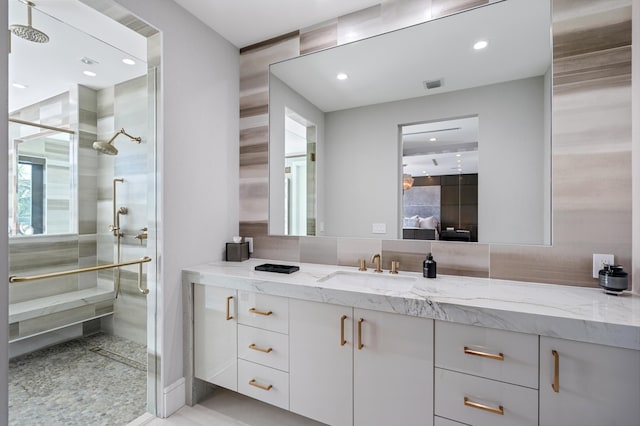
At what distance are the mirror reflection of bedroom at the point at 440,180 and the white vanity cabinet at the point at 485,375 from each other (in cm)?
67

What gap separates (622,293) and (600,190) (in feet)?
1.63

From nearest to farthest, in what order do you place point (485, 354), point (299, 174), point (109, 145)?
point (485, 354)
point (109, 145)
point (299, 174)

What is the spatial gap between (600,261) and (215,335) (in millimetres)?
2155

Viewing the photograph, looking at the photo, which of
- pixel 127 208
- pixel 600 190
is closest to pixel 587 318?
pixel 600 190

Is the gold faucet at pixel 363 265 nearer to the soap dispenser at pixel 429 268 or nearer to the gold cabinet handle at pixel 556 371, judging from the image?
the soap dispenser at pixel 429 268

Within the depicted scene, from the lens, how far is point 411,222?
1.82 m

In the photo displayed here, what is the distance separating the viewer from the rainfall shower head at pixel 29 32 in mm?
1432

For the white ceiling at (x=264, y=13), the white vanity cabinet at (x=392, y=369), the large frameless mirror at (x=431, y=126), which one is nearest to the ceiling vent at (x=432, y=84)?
the large frameless mirror at (x=431, y=126)

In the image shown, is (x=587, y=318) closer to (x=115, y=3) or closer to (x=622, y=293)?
(x=622, y=293)

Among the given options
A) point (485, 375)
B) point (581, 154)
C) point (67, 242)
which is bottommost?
point (485, 375)

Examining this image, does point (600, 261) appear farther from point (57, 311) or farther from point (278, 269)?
point (57, 311)

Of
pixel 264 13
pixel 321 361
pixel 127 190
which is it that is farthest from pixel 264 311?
pixel 264 13

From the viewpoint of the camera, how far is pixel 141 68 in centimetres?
197

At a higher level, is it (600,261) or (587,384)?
(600,261)
